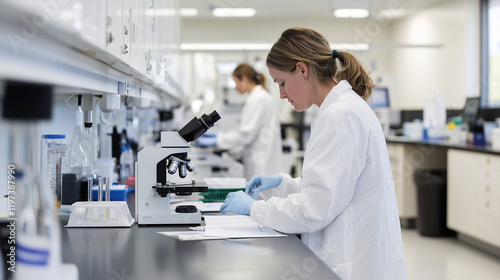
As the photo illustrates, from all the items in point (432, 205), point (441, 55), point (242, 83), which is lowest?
point (432, 205)

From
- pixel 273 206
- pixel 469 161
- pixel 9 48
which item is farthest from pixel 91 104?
pixel 469 161

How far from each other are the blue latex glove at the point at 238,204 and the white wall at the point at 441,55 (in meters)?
5.52

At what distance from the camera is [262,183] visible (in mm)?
2062

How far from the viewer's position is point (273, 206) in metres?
1.57

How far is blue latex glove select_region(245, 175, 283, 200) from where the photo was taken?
205 centimetres

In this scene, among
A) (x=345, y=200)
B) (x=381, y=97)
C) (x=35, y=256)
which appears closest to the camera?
(x=35, y=256)

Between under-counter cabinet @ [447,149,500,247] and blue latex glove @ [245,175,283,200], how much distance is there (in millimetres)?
2428

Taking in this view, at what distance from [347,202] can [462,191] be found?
3250 mm

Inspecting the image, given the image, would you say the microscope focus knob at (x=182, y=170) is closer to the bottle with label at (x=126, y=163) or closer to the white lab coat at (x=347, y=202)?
the white lab coat at (x=347, y=202)

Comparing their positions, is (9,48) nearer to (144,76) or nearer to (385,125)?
(144,76)

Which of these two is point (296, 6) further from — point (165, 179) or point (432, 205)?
point (165, 179)

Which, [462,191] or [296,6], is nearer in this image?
[462,191]

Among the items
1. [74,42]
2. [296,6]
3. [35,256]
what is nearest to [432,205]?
[296,6]

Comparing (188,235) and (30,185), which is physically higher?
(30,185)
